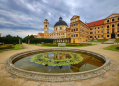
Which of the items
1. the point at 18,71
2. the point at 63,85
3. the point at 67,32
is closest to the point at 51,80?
the point at 63,85

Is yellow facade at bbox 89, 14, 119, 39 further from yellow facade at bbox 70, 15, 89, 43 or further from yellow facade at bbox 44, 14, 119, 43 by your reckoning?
yellow facade at bbox 70, 15, 89, 43

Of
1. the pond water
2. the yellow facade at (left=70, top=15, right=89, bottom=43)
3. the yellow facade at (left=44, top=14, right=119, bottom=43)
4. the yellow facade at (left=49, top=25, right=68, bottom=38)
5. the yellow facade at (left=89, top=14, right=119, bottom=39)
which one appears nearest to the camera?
the pond water

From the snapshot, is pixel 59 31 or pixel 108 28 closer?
pixel 108 28

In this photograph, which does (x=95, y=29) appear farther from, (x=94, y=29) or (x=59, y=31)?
(x=59, y=31)

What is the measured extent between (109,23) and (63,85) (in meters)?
50.2

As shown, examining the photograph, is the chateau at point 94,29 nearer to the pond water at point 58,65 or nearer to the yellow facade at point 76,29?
the yellow facade at point 76,29


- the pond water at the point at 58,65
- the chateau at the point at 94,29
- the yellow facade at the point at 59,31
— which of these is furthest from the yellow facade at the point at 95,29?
the pond water at the point at 58,65

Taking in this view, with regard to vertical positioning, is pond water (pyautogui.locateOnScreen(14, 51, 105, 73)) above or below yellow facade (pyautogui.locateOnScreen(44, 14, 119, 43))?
below

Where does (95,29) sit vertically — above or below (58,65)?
above

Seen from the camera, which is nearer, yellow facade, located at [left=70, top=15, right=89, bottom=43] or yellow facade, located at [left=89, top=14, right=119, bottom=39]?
yellow facade, located at [left=70, top=15, right=89, bottom=43]

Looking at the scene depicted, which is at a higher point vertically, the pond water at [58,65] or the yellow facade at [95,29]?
the yellow facade at [95,29]

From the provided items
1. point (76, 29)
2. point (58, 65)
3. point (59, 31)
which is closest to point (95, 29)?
point (76, 29)

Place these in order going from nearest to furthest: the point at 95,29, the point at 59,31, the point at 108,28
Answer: the point at 108,28 < the point at 95,29 < the point at 59,31

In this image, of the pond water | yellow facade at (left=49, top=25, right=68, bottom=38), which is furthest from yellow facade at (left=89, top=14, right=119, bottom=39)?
the pond water
